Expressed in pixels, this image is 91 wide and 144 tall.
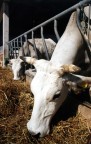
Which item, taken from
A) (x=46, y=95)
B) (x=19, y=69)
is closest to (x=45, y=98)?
(x=46, y=95)

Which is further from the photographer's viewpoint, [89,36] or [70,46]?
[89,36]

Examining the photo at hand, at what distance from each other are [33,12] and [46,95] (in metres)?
9.38

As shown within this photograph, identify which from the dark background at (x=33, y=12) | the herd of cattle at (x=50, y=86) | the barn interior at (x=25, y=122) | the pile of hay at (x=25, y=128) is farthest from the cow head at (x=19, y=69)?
the dark background at (x=33, y=12)

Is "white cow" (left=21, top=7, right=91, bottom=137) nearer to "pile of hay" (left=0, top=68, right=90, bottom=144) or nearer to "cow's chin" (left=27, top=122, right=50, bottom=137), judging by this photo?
"cow's chin" (left=27, top=122, right=50, bottom=137)

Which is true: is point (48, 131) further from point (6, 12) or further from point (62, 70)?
point (6, 12)

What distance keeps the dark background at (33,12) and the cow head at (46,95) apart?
659cm

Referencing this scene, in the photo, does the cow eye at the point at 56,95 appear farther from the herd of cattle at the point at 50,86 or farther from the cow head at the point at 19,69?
the cow head at the point at 19,69

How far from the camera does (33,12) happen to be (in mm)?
12289

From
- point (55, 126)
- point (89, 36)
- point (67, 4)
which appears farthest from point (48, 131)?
point (67, 4)

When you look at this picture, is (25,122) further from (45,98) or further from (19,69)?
(19,69)

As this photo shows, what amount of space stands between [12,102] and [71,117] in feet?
3.61

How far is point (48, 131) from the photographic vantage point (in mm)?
3395

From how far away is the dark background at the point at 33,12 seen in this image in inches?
401

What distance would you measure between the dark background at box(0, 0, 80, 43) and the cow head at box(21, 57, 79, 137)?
21.6ft
